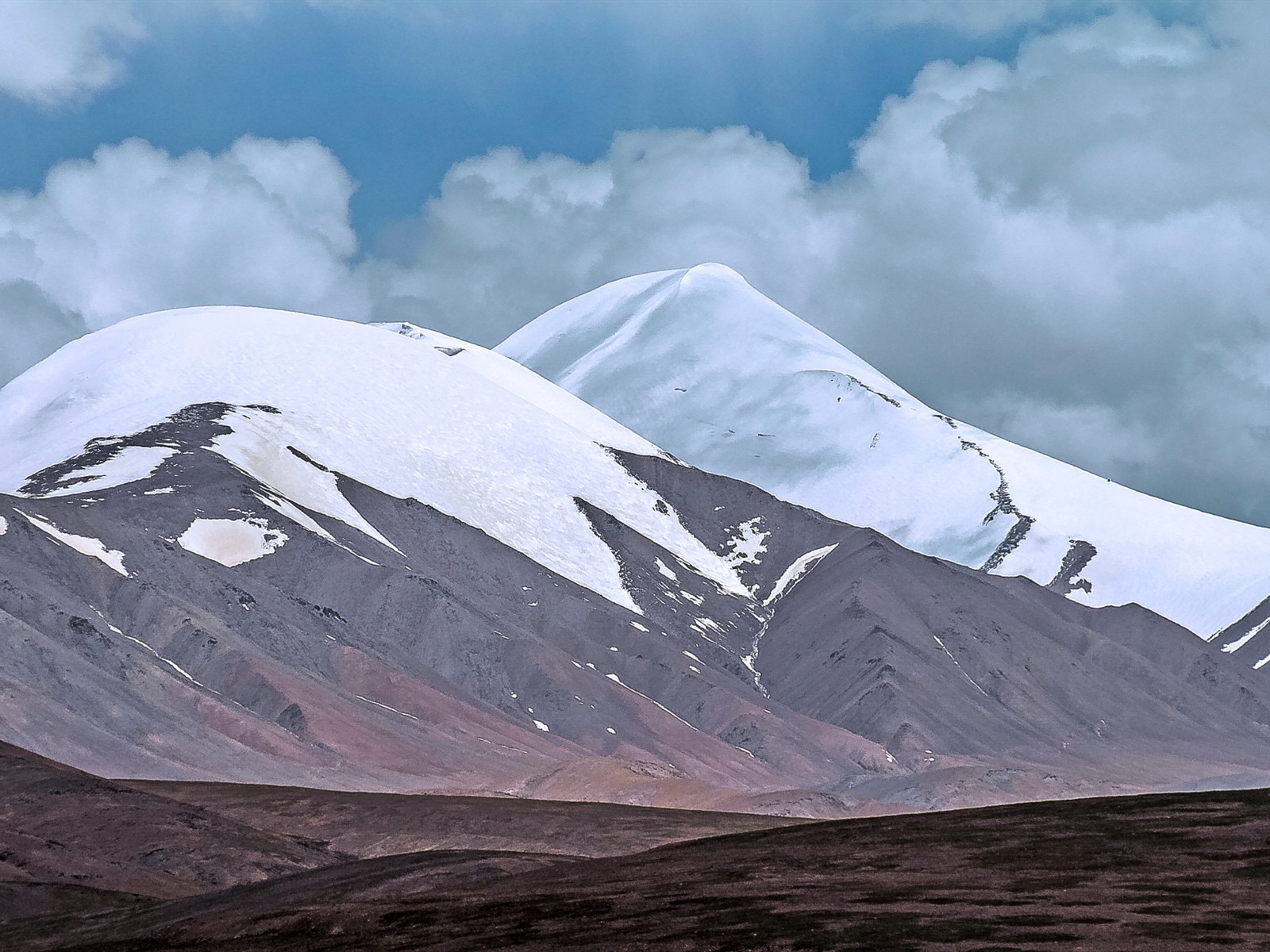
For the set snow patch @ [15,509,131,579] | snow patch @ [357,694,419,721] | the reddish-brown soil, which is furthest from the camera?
snow patch @ [15,509,131,579]

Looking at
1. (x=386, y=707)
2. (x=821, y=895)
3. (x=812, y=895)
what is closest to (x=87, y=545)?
(x=386, y=707)

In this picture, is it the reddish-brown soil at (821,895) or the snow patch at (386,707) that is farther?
the snow patch at (386,707)

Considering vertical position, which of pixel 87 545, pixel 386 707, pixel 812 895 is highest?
pixel 87 545

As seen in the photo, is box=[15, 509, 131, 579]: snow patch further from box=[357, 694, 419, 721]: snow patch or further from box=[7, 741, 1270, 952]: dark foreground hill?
box=[7, 741, 1270, 952]: dark foreground hill

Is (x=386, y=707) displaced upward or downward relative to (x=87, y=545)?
downward

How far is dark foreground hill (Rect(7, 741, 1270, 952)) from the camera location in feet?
166

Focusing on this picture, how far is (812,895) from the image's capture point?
190 ft

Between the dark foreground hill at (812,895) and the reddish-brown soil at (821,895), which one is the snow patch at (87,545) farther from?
the reddish-brown soil at (821,895)

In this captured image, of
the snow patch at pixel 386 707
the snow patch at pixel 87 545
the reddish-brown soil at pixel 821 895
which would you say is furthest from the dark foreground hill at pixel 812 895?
the snow patch at pixel 87 545

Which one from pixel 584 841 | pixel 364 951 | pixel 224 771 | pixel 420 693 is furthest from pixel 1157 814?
pixel 420 693

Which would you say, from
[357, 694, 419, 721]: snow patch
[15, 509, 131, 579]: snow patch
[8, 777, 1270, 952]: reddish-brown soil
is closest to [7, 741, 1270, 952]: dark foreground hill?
[8, 777, 1270, 952]: reddish-brown soil

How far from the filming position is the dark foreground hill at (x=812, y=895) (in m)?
50.6

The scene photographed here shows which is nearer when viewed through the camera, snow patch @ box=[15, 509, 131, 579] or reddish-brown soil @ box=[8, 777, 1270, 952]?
reddish-brown soil @ box=[8, 777, 1270, 952]

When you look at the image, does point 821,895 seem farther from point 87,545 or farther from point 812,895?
point 87,545
